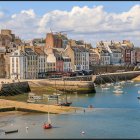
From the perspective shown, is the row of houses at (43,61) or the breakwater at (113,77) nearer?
the row of houses at (43,61)

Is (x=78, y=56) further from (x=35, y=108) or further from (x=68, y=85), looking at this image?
(x=35, y=108)

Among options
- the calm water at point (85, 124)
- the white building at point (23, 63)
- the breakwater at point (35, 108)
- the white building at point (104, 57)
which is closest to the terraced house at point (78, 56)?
the white building at point (104, 57)

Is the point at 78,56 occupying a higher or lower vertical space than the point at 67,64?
higher

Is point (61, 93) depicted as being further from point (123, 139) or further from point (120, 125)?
point (123, 139)

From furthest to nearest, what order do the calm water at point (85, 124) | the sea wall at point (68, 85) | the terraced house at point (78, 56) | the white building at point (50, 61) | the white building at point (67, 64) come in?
the terraced house at point (78, 56)
the white building at point (67, 64)
the white building at point (50, 61)
the sea wall at point (68, 85)
the calm water at point (85, 124)

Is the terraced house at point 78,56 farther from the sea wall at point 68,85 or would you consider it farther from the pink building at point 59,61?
the sea wall at point 68,85

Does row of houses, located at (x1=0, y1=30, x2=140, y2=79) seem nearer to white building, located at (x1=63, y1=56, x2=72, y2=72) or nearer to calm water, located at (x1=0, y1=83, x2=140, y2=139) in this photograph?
white building, located at (x1=63, y1=56, x2=72, y2=72)

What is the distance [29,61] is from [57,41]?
26638 millimetres

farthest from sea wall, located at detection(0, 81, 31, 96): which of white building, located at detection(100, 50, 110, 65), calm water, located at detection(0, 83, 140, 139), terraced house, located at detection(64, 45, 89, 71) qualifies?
white building, located at detection(100, 50, 110, 65)

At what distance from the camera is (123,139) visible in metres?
30.0

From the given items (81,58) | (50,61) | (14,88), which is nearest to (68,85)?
(14,88)

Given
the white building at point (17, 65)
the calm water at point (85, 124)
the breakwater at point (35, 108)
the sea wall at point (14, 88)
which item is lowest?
the calm water at point (85, 124)

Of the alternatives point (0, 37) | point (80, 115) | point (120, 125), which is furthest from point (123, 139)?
point (0, 37)

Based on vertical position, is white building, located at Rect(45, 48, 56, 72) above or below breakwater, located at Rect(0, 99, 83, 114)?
above
